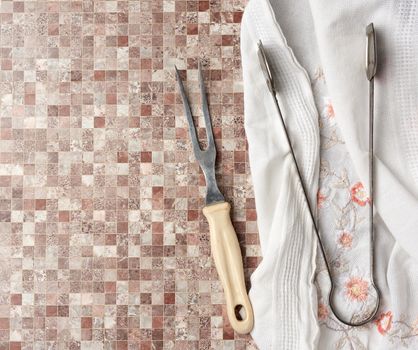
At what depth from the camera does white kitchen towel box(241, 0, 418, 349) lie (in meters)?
0.69

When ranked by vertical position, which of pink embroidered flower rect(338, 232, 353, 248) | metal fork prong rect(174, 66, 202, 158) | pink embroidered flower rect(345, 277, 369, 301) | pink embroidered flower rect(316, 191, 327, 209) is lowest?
pink embroidered flower rect(345, 277, 369, 301)

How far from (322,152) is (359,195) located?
0.23 feet

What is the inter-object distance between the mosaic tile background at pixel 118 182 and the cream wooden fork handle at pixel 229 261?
20 millimetres

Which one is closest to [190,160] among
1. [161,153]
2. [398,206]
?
[161,153]

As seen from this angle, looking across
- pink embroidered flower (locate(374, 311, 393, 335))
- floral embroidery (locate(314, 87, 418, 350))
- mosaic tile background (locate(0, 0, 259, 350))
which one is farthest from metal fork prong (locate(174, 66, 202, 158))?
pink embroidered flower (locate(374, 311, 393, 335))

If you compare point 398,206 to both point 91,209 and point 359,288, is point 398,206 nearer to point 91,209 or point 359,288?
point 359,288

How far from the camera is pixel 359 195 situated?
2.37 feet

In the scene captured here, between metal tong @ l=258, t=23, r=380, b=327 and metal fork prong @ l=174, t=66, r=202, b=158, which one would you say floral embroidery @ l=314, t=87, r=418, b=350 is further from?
metal fork prong @ l=174, t=66, r=202, b=158

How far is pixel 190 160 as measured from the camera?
75 centimetres

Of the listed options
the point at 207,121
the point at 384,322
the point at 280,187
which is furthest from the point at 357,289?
the point at 207,121

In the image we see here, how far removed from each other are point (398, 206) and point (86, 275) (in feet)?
1.33

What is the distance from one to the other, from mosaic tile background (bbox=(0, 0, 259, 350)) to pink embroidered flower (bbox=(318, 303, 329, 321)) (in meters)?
0.12

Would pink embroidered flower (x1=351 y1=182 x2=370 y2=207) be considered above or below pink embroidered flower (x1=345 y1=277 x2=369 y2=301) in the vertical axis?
above

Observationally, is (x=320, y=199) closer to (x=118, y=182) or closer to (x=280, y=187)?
(x=280, y=187)
